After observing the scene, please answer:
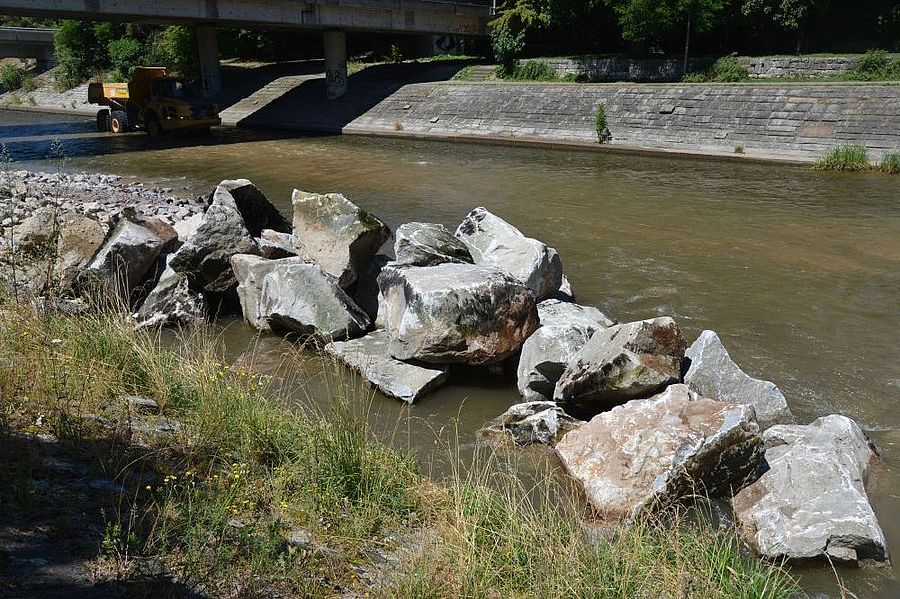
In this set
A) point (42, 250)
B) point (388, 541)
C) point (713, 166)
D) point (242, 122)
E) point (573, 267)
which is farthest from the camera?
point (242, 122)

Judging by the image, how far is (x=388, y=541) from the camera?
3.66m

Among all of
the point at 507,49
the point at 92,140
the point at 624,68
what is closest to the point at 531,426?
the point at 624,68

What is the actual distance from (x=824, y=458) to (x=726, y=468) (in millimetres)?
644

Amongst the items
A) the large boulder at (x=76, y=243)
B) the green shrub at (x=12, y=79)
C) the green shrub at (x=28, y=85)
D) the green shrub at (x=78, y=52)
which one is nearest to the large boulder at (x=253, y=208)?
the large boulder at (x=76, y=243)

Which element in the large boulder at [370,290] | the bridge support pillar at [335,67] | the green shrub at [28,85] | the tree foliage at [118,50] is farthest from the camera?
the green shrub at [28,85]

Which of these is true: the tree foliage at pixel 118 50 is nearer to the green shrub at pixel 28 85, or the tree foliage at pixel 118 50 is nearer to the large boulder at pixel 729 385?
the green shrub at pixel 28 85

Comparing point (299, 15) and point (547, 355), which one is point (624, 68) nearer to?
point (299, 15)

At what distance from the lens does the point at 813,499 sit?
452 centimetres

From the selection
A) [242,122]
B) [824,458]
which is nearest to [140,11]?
[242,122]

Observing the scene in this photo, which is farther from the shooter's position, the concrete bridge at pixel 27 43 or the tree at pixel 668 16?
the concrete bridge at pixel 27 43

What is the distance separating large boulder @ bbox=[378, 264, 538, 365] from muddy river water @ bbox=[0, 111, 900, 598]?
0.39 meters

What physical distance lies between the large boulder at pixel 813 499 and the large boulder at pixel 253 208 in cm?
695

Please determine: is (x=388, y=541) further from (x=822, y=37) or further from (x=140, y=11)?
(x=822, y=37)

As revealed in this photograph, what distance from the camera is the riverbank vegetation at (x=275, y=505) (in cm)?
314
